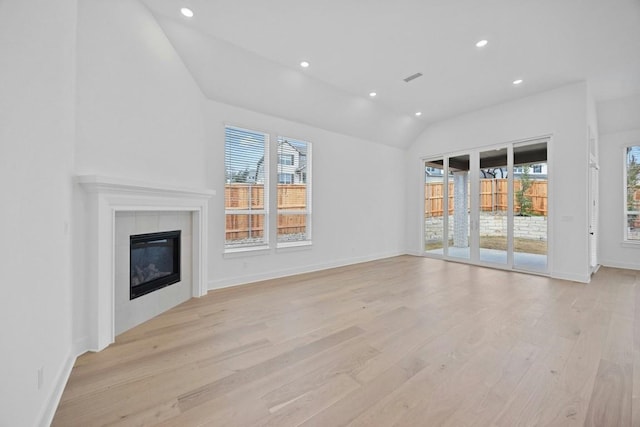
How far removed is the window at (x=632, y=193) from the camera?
533 cm

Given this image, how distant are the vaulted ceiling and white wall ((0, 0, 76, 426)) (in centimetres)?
165

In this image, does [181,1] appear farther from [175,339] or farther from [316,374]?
[316,374]

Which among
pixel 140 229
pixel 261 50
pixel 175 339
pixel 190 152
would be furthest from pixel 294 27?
pixel 175 339

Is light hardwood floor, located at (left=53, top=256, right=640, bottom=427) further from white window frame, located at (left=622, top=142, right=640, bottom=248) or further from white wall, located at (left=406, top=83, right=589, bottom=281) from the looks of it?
white window frame, located at (left=622, top=142, right=640, bottom=248)

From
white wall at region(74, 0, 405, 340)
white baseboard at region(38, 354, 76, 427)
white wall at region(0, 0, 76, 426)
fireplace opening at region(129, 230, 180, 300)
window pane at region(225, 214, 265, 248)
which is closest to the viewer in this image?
white wall at region(0, 0, 76, 426)

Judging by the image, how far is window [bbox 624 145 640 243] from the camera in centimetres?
533

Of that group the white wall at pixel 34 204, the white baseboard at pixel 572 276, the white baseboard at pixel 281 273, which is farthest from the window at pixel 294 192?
the white baseboard at pixel 572 276

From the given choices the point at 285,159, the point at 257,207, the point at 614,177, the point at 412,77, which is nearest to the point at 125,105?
the point at 257,207

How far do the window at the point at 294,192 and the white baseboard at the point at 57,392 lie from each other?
3.16m

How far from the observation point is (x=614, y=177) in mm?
5527

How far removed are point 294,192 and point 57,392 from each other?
12.9ft

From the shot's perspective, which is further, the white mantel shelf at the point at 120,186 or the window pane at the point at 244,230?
the window pane at the point at 244,230

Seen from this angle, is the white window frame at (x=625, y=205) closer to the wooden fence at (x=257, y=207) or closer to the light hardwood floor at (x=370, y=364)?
the light hardwood floor at (x=370, y=364)

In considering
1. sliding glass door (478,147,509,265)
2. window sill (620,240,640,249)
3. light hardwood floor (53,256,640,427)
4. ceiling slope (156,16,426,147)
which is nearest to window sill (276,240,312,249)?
light hardwood floor (53,256,640,427)
